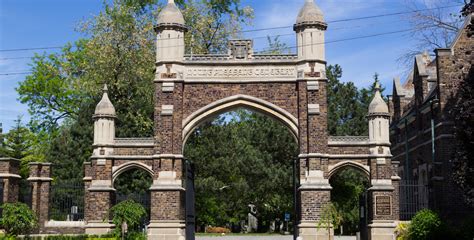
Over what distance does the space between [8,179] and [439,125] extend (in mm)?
16912

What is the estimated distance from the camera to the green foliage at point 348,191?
128 feet

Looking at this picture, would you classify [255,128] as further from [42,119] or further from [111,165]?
[111,165]

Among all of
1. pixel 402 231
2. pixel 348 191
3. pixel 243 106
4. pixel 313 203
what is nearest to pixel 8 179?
pixel 243 106

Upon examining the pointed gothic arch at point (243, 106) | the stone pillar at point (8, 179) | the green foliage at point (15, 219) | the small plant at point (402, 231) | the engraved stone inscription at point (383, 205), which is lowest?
the small plant at point (402, 231)

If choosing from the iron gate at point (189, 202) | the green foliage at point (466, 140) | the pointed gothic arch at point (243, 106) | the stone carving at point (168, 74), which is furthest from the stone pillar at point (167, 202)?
the green foliage at point (466, 140)

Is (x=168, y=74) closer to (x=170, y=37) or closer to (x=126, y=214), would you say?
(x=170, y=37)

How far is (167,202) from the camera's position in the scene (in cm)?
2389

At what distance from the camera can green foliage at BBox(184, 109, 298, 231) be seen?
40031 mm

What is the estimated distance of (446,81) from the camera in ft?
86.7

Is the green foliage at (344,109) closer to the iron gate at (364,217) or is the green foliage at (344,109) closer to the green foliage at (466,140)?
the iron gate at (364,217)

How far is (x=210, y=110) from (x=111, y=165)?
4251 mm

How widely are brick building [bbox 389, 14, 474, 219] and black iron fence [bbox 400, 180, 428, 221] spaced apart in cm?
10

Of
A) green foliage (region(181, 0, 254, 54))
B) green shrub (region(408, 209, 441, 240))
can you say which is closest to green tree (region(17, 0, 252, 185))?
green foliage (region(181, 0, 254, 54))

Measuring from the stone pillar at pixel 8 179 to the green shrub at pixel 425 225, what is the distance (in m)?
14.5
